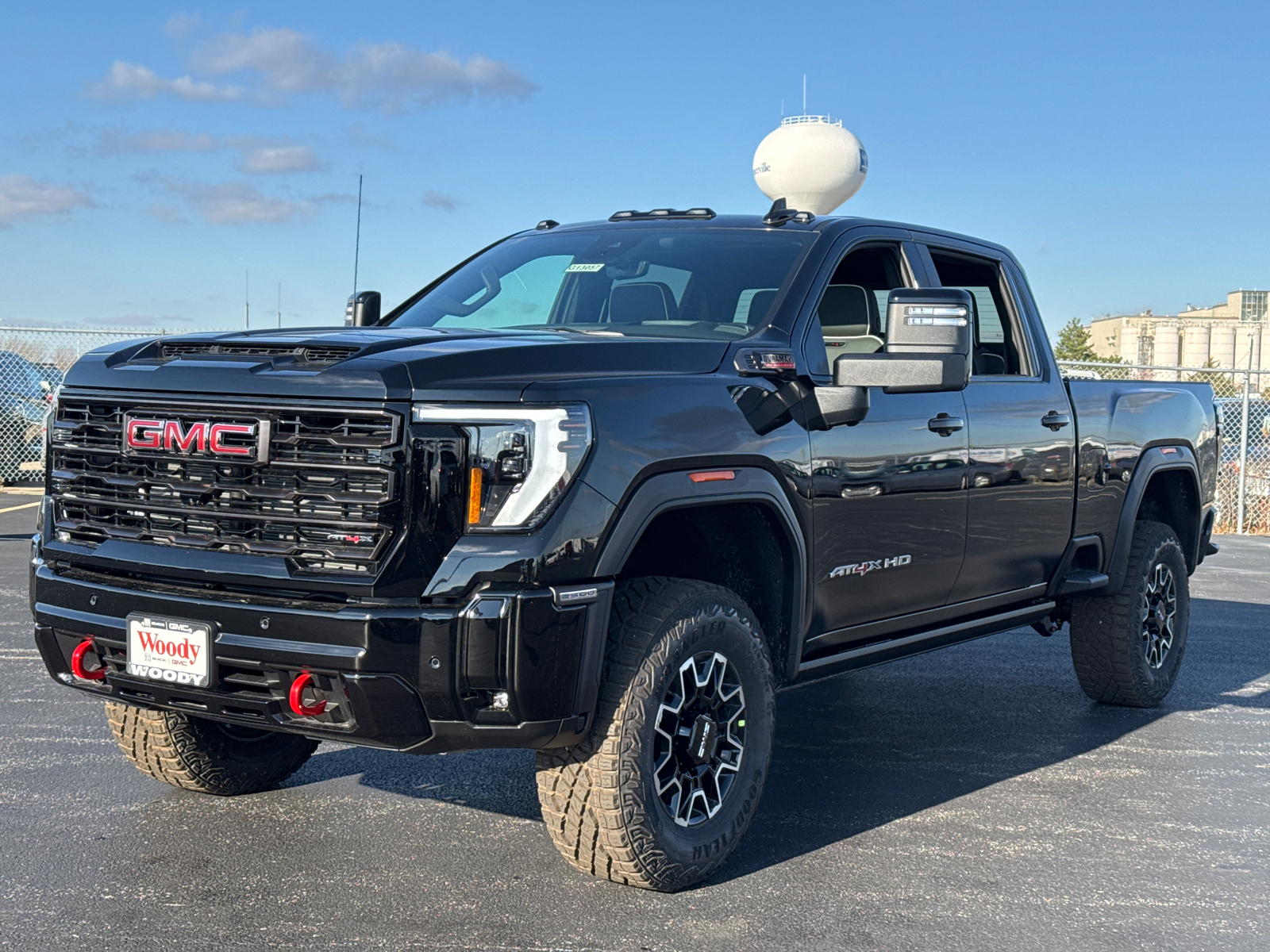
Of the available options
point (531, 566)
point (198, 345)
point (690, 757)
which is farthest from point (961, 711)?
point (198, 345)

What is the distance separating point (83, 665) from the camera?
3994 millimetres

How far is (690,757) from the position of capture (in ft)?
13.5

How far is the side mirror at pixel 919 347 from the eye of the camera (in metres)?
4.31

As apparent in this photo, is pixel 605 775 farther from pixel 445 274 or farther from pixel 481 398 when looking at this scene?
pixel 445 274

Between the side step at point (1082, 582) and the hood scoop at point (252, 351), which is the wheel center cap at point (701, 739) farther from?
the side step at point (1082, 582)

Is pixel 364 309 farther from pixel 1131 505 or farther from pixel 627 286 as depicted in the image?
pixel 1131 505

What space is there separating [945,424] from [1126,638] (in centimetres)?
209

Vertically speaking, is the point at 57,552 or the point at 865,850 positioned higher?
the point at 57,552

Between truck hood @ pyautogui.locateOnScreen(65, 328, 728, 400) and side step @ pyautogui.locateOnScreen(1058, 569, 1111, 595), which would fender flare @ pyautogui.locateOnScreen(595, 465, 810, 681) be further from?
side step @ pyautogui.locateOnScreen(1058, 569, 1111, 595)

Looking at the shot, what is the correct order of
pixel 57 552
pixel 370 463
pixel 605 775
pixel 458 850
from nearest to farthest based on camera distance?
pixel 370 463 → pixel 605 775 → pixel 57 552 → pixel 458 850

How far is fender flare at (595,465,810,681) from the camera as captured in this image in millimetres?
3707

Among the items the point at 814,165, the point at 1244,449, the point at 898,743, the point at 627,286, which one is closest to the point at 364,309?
the point at 627,286

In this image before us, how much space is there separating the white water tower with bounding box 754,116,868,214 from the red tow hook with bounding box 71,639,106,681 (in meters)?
44.1

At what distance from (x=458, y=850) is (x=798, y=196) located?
4568cm
